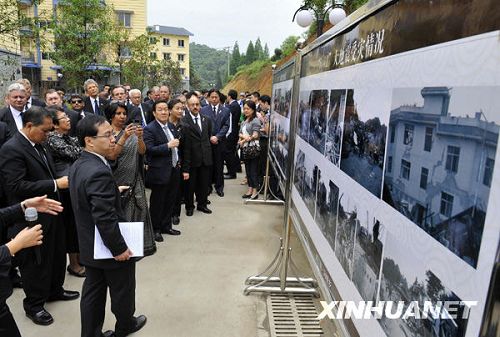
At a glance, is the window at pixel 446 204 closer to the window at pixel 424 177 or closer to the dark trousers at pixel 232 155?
the window at pixel 424 177

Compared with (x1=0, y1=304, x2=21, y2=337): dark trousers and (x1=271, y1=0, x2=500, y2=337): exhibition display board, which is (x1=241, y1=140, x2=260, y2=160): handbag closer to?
(x1=271, y1=0, x2=500, y2=337): exhibition display board

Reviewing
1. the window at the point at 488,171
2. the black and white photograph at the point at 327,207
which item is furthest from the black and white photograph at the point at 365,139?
the window at the point at 488,171

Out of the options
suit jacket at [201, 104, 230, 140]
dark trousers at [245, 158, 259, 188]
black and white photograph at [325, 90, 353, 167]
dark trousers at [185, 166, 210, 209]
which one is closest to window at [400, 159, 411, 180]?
black and white photograph at [325, 90, 353, 167]

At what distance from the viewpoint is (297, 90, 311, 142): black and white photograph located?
2.60 metres

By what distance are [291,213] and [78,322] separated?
1.96 m

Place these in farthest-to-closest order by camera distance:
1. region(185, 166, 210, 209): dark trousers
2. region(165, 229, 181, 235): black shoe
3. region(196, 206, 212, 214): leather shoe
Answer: region(196, 206, 212, 214): leather shoe < region(185, 166, 210, 209): dark trousers < region(165, 229, 181, 235): black shoe

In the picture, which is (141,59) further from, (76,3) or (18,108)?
(18,108)

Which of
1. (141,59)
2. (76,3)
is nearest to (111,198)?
(76,3)

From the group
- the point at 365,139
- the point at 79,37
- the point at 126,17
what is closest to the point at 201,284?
the point at 365,139

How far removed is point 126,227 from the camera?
2.61 m

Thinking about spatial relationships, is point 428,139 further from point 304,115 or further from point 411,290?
point 304,115

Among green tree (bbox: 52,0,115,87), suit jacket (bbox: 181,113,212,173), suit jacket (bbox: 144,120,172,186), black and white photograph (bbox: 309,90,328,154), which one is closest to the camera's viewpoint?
black and white photograph (bbox: 309,90,328,154)

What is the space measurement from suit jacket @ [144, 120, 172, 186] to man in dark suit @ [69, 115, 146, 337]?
1.93 meters

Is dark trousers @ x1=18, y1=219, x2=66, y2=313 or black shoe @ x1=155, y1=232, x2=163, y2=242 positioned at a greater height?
dark trousers @ x1=18, y1=219, x2=66, y2=313
